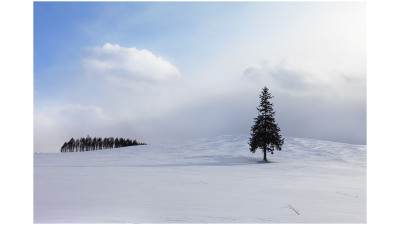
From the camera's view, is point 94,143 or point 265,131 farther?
point 94,143

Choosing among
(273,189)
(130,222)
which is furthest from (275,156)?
(130,222)

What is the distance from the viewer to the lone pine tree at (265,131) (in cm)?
3481

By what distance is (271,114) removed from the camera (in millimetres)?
36219

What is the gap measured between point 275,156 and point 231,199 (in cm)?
2857

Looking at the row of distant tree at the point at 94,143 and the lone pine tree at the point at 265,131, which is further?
the row of distant tree at the point at 94,143

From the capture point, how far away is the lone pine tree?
→ 3481 cm

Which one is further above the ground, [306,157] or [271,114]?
[271,114]

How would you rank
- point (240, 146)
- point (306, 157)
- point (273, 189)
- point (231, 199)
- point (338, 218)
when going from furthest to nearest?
1. point (240, 146)
2. point (306, 157)
3. point (273, 189)
4. point (231, 199)
5. point (338, 218)

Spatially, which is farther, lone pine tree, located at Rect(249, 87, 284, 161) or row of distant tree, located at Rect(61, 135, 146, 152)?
row of distant tree, located at Rect(61, 135, 146, 152)

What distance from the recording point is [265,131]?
116 ft
